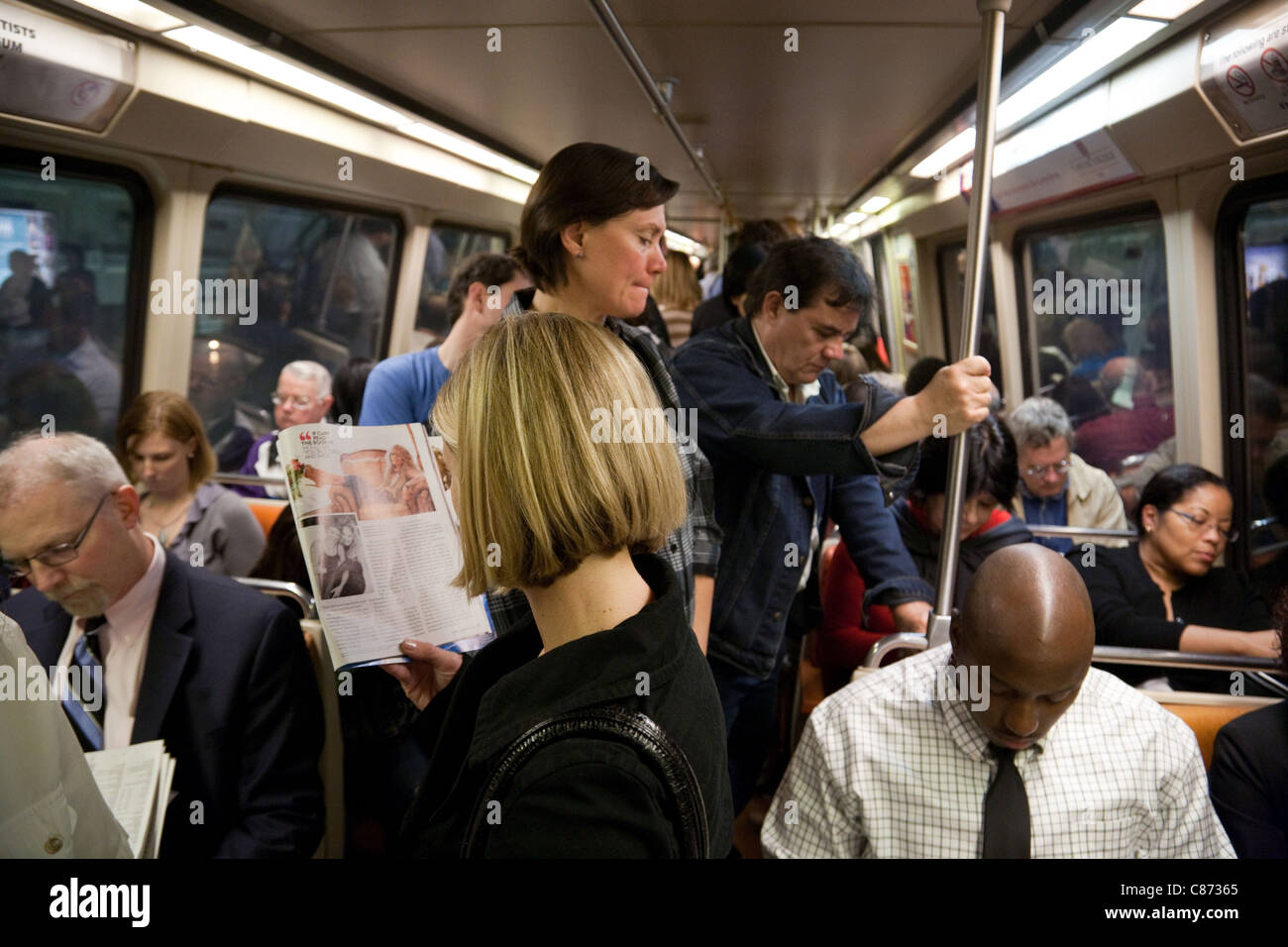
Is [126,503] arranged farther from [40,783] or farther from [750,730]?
[750,730]

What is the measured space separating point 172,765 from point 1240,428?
13.6 feet

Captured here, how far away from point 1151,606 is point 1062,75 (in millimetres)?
1714

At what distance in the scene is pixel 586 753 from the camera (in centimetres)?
93

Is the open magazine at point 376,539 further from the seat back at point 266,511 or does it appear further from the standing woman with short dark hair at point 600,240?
the seat back at point 266,511

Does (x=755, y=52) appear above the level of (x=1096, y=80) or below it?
below

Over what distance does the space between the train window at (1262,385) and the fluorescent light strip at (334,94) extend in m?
2.98

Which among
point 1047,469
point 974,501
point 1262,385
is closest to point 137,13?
point 974,501

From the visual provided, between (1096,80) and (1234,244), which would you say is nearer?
(1096,80)

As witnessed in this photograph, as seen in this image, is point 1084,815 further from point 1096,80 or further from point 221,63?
point 221,63

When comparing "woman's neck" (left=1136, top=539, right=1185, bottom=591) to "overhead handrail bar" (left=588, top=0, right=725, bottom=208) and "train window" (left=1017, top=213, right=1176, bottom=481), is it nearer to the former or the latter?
"train window" (left=1017, top=213, right=1176, bottom=481)
